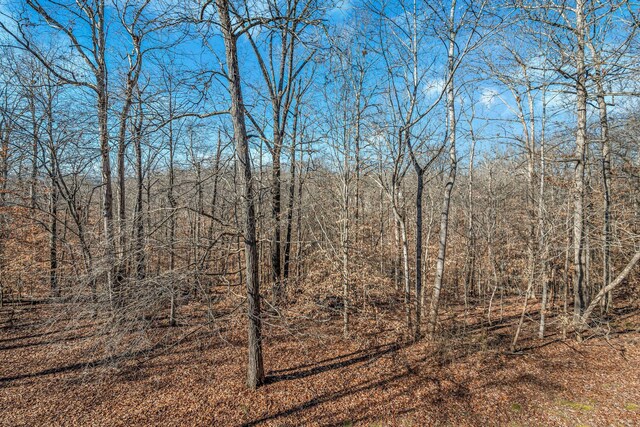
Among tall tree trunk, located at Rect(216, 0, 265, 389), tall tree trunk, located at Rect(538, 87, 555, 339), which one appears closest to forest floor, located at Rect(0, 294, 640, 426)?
tall tree trunk, located at Rect(216, 0, 265, 389)

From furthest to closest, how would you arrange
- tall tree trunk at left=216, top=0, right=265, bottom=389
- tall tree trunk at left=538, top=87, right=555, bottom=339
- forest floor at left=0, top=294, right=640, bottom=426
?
tall tree trunk at left=538, top=87, right=555, bottom=339 < forest floor at left=0, top=294, right=640, bottom=426 < tall tree trunk at left=216, top=0, right=265, bottom=389

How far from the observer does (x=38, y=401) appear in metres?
5.06

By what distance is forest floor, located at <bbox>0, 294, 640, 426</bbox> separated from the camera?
15.1 feet

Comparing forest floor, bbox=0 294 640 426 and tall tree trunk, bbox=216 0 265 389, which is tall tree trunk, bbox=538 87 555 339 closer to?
forest floor, bbox=0 294 640 426

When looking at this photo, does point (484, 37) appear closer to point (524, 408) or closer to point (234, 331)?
point (524, 408)

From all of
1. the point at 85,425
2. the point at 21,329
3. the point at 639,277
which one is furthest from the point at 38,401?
the point at 639,277

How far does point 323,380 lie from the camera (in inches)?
226

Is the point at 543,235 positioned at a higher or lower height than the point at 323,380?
higher

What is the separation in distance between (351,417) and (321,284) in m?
4.03

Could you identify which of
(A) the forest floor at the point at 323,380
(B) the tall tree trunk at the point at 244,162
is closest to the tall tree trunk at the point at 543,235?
(A) the forest floor at the point at 323,380

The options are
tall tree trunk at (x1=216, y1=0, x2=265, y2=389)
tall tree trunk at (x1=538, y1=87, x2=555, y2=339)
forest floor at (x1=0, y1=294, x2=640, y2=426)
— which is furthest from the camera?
tall tree trunk at (x1=538, y1=87, x2=555, y2=339)

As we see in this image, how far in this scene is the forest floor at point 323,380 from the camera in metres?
4.62

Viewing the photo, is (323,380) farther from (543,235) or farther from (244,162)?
(543,235)

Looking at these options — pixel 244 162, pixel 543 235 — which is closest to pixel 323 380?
pixel 244 162
